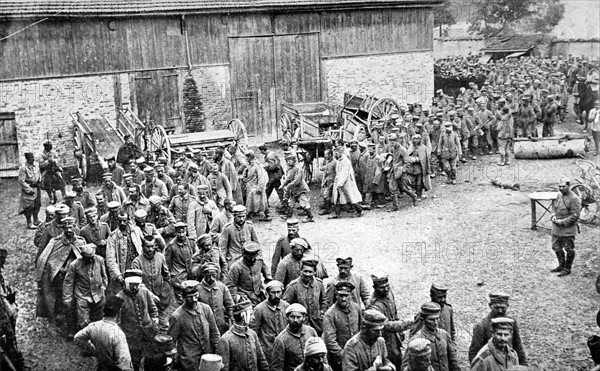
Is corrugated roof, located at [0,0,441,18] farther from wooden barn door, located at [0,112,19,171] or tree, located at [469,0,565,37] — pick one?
tree, located at [469,0,565,37]

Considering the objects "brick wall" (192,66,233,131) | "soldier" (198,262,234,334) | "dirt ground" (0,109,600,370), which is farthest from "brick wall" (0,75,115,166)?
"soldier" (198,262,234,334)

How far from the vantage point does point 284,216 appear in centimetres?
1512

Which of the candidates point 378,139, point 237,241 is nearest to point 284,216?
point 378,139

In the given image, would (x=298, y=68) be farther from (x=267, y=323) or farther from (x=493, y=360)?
(x=493, y=360)

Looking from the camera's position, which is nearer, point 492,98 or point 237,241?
point 237,241

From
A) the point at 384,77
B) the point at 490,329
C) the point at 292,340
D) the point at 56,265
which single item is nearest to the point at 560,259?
the point at 490,329

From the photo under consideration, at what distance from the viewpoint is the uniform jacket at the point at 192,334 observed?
281 inches

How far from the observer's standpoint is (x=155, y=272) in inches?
349

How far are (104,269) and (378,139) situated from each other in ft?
33.0

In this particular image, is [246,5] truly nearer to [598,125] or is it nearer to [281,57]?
[281,57]

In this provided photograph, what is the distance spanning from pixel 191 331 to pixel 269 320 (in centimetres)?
87

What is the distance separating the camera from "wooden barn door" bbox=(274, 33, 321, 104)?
75.4 feet

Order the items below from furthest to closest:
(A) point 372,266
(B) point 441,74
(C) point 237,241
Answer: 1. (B) point 441,74
2. (A) point 372,266
3. (C) point 237,241

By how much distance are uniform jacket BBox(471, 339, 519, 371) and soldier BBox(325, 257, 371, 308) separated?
73.8 inches
